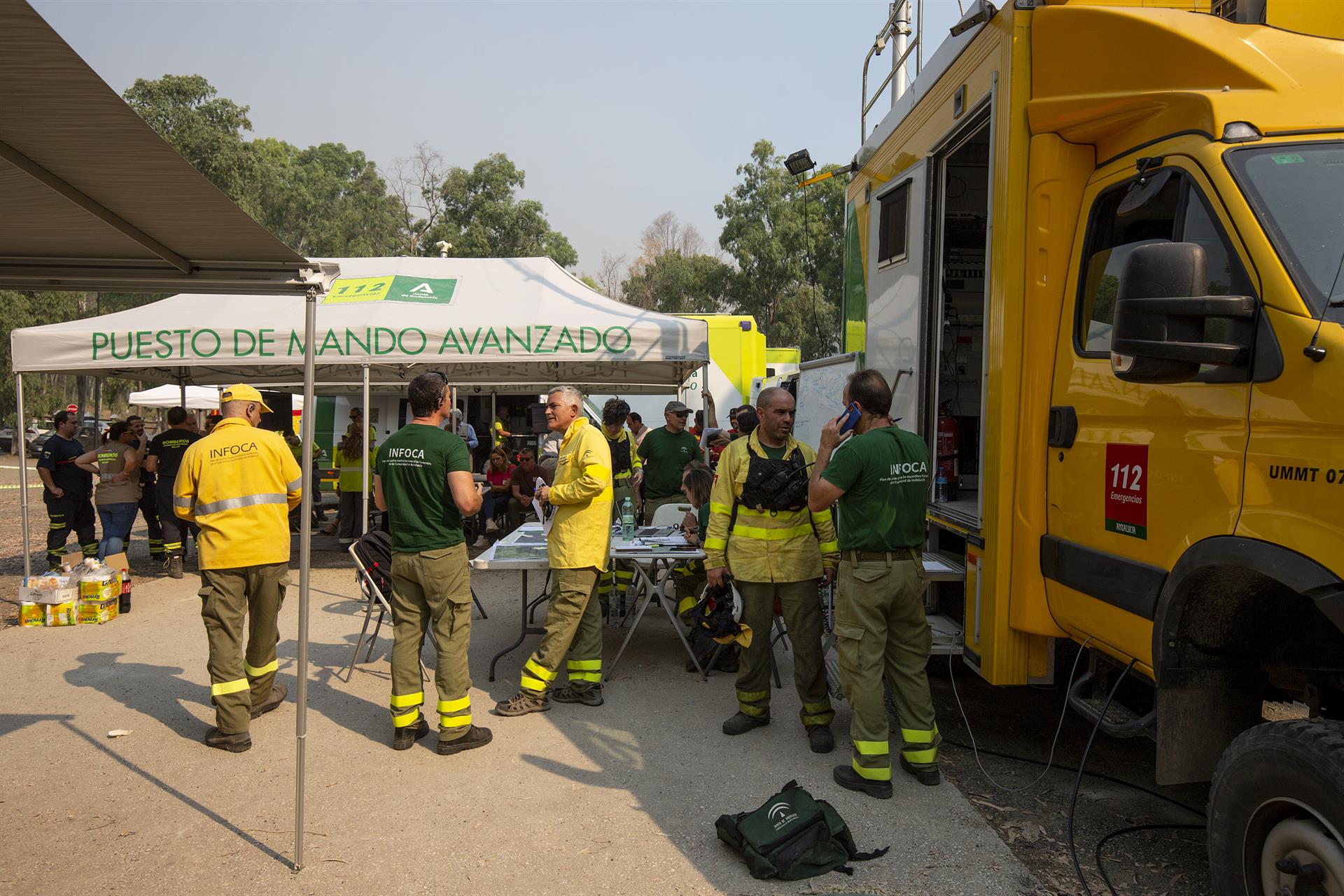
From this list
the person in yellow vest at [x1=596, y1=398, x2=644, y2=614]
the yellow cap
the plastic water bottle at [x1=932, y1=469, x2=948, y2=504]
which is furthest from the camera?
the person in yellow vest at [x1=596, y1=398, x2=644, y2=614]

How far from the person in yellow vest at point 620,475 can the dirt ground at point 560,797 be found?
3.85 ft

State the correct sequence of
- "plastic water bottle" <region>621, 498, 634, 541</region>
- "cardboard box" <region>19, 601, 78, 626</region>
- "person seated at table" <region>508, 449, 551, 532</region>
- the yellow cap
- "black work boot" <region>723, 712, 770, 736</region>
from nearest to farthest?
"black work boot" <region>723, 712, 770, 736</region>, the yellow cap, "plastic water bottle" <region>621, 498, 634, 541</region>, "cardboard box" <region>19, 601, 78, 626</region>, "person seated at table" <region>508, 449, 551, 532</region>

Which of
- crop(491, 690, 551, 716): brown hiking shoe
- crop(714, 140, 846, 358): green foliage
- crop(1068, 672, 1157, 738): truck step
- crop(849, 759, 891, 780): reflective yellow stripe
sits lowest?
crop(491, 690, 551, 716): brown hiking shoe

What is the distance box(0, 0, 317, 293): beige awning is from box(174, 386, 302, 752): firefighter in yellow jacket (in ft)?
4.41

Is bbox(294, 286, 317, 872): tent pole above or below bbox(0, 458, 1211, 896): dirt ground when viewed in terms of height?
above

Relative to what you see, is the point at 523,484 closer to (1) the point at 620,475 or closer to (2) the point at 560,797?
(1) the point at 620,475

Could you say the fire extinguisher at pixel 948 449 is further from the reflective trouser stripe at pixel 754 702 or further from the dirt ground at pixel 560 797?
the reflective trouser stripe at pixel 754 702

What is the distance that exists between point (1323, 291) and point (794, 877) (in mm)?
2571

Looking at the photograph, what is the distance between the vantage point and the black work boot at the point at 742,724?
15.8ft

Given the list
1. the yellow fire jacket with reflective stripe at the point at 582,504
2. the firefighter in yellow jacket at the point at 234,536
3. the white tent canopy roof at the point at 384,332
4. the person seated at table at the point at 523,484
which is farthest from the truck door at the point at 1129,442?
the person seated at table at the point at 523,484

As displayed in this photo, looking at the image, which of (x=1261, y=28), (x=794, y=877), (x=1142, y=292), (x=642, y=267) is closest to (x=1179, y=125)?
(x=1261, y=28)

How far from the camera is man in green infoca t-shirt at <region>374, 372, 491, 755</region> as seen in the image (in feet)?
14.9

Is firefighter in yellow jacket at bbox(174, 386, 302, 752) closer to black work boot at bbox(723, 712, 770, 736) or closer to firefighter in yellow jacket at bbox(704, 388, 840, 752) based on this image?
firefighter in yellow jacket at bbox(704, 388, 840, 752)

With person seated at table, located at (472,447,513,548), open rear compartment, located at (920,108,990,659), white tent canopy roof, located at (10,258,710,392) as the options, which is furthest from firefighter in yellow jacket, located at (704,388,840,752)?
person seated at table, located at (472,447,513,548)
